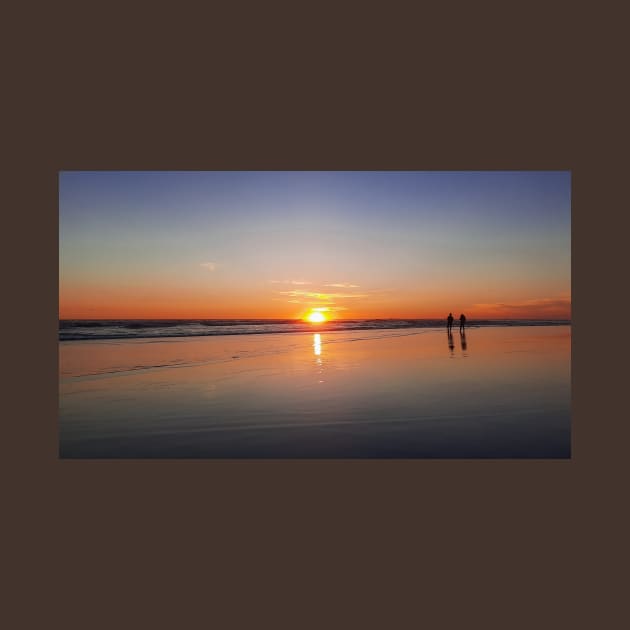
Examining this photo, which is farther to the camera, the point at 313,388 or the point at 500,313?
the point at 500,313

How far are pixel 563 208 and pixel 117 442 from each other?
739cm

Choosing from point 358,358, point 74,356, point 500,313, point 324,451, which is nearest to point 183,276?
point 74,356

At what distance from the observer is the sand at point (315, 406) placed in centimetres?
685

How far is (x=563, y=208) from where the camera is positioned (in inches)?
335

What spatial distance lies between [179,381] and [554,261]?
656 centimetres

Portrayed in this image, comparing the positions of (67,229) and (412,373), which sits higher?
(67,229)

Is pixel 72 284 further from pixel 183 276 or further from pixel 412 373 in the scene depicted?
pixel 412 373

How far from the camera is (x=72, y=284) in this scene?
849cm

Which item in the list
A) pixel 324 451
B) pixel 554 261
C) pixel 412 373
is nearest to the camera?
pixel 324 451

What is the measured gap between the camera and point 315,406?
319 inches

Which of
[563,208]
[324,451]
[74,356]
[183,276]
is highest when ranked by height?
[563,208]

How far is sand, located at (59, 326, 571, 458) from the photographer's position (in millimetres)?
6848

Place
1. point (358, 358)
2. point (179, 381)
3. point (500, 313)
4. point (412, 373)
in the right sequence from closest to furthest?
point (179, 381) < point (412, 373) < point (500, 313) < point (358, 358)

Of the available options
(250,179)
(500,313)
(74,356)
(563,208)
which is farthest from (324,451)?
(74,356)
